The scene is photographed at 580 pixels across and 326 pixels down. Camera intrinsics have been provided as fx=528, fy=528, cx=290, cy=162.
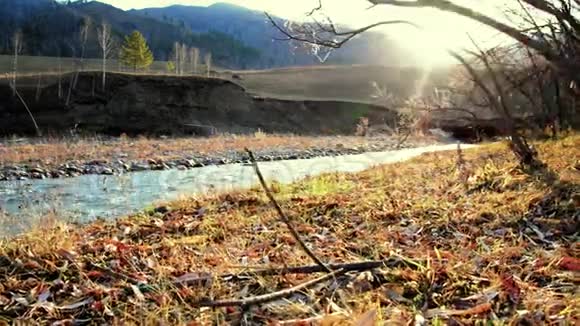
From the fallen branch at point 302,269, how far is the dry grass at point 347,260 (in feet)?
0.14

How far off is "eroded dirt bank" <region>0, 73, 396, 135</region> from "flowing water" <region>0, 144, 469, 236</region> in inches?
1029

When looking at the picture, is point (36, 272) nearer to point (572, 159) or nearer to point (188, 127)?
point (572, 159)

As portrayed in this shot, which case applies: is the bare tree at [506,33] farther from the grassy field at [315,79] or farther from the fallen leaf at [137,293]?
the grassy field at [315,79]

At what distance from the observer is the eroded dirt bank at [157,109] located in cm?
4209

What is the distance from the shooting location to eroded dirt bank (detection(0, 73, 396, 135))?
1657 inches

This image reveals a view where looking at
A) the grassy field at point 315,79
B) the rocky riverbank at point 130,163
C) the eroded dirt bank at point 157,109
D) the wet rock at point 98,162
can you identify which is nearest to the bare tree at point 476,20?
the rocky riverbank at point 130,163

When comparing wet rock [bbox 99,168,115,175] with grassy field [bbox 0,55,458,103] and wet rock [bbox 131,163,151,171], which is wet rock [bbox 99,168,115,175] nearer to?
wet rock [bbox 131,163,151,171]

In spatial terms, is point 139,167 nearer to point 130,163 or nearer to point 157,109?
point 130,163

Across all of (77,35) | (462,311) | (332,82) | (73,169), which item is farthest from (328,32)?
(77,35)

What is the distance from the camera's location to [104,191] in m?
12.5

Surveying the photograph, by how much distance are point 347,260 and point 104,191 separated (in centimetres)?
Answer: 1032

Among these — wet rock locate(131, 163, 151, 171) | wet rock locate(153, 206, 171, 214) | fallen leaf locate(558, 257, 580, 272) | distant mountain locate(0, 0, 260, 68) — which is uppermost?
distant mountain locate(0, 0, 260, 68)

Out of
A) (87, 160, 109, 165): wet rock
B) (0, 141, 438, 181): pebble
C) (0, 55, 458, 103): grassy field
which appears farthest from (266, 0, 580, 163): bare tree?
(0, 55, 458, 103): grassy field

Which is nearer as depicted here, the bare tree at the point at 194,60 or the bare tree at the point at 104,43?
the bare tree at the point at 104,43
